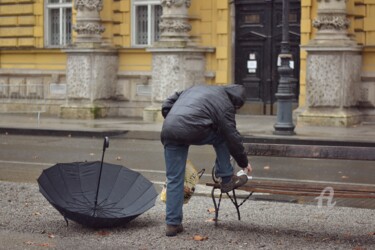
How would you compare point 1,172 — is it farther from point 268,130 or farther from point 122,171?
point 268,130

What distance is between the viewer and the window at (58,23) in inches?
1075

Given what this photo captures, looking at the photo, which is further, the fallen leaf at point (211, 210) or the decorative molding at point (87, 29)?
the decorative molding at point (87, 29)

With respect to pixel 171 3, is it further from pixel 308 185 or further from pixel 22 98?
pixel 308 185

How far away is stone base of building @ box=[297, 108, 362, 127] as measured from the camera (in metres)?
21.3

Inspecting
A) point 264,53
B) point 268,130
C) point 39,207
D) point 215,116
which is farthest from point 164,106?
point 264,53

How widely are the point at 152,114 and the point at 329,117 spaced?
4.80m

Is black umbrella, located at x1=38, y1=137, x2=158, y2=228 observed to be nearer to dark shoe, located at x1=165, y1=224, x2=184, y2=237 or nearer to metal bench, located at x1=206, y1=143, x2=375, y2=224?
dark shoe, located at x1=165, y1=224, x2=184, y2=237

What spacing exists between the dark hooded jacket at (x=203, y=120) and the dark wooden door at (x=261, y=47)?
15858 millimetres

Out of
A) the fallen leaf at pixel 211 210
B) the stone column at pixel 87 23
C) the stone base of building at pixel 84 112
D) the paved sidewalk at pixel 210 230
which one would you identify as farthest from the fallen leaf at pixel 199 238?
the stone column at pixel 87 23

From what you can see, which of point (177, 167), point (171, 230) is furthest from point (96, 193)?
point (177, 167)

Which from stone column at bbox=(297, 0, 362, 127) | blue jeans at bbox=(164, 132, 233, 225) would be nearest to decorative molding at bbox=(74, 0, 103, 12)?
stone column at bbox=(297, 0, 362, 127)

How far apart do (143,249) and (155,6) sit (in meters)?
18.4

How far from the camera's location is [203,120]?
26.0 ft

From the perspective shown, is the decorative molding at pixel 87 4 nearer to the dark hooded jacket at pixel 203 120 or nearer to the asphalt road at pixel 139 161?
the asphalt road at pixel 139 161
